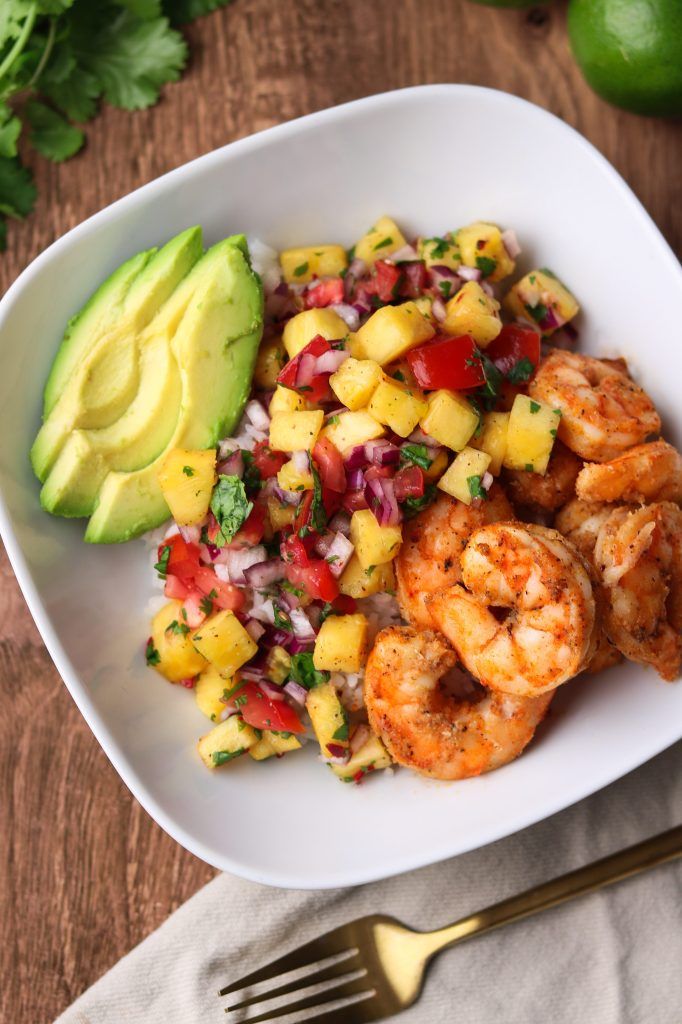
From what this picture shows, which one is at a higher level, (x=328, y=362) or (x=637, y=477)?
(x=328, y=362)

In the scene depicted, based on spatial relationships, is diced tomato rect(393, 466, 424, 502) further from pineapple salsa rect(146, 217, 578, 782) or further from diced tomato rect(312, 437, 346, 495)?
diced tomato rect(312, 437, 346, 495)

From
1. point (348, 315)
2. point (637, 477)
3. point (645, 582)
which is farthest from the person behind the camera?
point (348, 315)

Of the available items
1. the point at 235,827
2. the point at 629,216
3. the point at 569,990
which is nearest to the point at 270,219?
the point at 629,216

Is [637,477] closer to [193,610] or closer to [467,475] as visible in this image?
[467,475]

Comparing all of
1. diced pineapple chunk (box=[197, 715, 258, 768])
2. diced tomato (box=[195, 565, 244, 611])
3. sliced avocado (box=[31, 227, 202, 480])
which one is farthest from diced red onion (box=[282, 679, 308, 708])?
sliced avocado (box=[31, 227, 202, 480])

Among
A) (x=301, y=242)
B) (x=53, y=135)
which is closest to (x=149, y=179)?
(x=53, y=135)

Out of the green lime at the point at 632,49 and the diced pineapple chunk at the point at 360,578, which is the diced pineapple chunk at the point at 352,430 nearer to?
the diced pineapple chunk at the point at 360,578

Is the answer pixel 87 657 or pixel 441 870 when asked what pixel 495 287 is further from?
pixel 441 870
